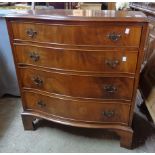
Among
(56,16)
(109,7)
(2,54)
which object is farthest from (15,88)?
(109,7)

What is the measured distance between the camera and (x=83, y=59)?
123 cm

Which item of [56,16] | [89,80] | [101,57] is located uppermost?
[56,16]

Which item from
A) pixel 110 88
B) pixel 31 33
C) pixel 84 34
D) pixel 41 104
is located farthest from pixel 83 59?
pixel 41 104

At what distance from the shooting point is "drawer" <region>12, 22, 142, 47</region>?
44.1 inches

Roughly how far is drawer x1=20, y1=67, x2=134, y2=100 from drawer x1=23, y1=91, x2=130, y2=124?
0.07 meters

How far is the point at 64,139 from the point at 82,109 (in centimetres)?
36

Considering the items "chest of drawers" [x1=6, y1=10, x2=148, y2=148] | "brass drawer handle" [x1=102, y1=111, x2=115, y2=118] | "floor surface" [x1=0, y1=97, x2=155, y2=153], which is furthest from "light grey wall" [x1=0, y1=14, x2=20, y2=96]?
"brass drawer handle" [x1=102, y1=111, x2=115, y2=118]

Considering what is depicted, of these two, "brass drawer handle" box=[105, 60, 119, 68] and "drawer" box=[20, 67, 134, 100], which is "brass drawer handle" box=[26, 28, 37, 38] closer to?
"drawer" box=[20, 67, 134, 100]

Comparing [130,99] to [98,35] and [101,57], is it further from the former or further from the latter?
[98,35]

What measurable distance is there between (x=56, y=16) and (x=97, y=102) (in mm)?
639

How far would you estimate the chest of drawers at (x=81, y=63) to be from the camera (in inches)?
44.7

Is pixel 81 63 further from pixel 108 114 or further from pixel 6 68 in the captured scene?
pixel 6 68

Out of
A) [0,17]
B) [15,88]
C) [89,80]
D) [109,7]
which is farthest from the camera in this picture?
[109,7]

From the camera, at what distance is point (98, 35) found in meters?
1.14
